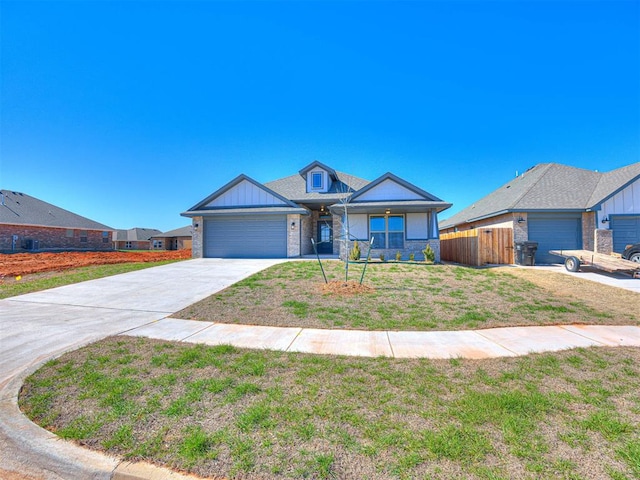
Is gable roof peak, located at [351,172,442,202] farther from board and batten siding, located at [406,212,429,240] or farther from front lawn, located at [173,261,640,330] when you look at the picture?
front lawn, located at [173,261,640,330]

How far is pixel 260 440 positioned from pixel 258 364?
4.60 ft

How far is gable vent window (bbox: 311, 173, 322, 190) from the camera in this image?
744 inches

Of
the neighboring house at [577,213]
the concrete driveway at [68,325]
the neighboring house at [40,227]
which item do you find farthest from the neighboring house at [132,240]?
the neighboring house at [577,213]

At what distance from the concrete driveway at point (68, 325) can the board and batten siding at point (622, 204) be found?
17.7m

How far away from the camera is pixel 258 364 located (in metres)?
3.77

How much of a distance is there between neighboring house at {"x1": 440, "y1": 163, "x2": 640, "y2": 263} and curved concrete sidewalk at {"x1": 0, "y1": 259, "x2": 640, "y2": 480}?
11.4 m

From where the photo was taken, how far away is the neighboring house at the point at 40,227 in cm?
2489

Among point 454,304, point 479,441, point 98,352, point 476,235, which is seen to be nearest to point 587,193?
point 476,235

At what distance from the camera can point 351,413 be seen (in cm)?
273

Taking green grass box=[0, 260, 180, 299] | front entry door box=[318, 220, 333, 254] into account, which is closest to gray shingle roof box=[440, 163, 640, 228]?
front entry door box=[318, 220, 333, 254]

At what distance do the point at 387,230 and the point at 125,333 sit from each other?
13117mm

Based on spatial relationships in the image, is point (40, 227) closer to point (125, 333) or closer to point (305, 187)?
point (305, 187)

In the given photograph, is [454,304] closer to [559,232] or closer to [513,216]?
[513,216]

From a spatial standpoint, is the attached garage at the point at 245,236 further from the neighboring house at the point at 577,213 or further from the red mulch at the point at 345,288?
the neighboring house at the point at 577,213
